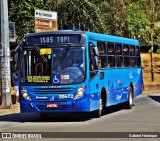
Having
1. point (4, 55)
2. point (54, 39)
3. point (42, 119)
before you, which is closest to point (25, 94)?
point (42, 119)

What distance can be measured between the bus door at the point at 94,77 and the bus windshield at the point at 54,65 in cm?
42

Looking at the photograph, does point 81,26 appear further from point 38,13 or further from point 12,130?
point 12,130

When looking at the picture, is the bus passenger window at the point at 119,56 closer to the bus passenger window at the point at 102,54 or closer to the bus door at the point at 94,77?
the bus passenger window at the point at 102,54

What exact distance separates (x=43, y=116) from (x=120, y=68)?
3975 mm

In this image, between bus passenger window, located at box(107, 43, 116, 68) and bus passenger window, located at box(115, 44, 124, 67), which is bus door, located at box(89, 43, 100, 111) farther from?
bus passenger window, located at box(115, 44, 124, 67)

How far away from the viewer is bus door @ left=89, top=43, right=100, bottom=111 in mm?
15656

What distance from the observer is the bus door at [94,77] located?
51.4 feet

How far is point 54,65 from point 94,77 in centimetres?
142

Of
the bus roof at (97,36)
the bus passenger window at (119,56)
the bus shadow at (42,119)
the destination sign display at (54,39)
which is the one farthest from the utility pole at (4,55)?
the bus passenger window at (119,56)

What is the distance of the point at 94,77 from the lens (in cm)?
1593

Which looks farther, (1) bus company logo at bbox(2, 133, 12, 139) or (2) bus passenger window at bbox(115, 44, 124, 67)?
(2) bus passenger window at bbox(115, 44, 124, 67)

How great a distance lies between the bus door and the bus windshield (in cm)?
42

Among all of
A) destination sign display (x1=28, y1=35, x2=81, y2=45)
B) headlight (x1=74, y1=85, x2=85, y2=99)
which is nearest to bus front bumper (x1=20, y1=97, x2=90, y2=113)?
headlight (x1=74, y1=85, x2=85, y2=99)

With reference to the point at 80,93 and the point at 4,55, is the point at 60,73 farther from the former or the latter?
the point at 4,55
